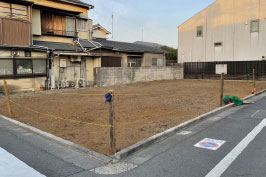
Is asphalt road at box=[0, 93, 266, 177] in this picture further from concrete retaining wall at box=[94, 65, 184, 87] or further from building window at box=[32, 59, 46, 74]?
concrete retaining wall at box=[94, 65, 184, 87]

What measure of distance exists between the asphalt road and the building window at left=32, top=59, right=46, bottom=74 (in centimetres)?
973

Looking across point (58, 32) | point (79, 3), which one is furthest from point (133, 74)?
point (79, 3)

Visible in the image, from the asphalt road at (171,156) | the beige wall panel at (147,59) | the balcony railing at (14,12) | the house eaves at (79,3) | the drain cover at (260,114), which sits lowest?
the asphalt road at (171,156)

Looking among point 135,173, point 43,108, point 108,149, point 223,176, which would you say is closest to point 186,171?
point 223,176

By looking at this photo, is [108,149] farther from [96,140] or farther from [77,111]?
[77,111]

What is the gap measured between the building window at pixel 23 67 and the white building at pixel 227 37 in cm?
1960

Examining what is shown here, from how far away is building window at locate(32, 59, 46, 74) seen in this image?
15.1 meters

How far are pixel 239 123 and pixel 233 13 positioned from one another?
22.0 metres

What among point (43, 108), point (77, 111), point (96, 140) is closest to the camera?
point (96, 140)

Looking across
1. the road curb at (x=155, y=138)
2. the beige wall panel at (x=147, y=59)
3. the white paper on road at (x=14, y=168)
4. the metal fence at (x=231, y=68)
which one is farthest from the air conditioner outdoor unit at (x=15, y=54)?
the metal fence at (x=231, y=68)

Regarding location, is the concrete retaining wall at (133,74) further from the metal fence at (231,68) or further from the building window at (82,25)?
the building window at (82,25)

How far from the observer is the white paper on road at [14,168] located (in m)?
3.61

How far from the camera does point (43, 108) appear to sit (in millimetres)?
9492

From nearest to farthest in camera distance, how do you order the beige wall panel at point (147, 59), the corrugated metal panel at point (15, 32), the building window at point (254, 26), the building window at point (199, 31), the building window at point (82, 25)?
the corrugated metal panel at point (15, 32) < the building window at point (82, 25) < the building window at point (254, 26) < the beige wall panel at point (147, 59) < the building window at point (199, 31)
